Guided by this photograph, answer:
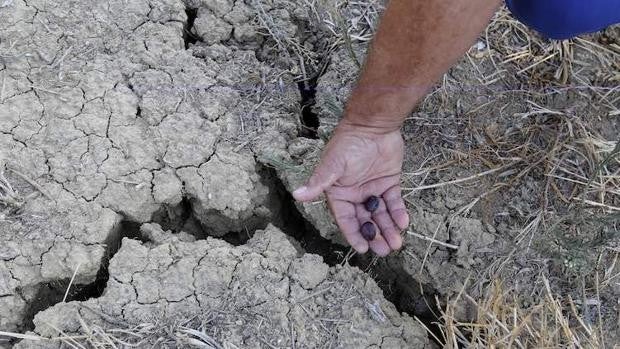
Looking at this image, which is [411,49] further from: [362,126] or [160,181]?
[160,181]

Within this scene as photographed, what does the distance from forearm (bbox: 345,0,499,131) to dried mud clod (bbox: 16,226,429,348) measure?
1.98 ft

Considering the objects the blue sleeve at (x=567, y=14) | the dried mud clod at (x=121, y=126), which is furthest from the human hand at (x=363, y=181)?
the blue sleeve at (x=567, y=14)

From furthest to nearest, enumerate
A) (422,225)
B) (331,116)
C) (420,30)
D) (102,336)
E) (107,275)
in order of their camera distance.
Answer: (331,116)
(422,225)
(107,275)
(102,336)
(420,30)

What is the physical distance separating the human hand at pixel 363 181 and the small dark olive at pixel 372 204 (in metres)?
0.02

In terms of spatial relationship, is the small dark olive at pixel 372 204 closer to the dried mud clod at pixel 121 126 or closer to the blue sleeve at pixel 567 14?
the dried mud clod at pixel 121 126

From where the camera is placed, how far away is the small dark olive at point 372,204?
2725mm

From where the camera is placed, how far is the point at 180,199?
2.77m

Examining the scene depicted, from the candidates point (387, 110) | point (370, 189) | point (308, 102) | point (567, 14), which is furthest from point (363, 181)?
point (567, 14)

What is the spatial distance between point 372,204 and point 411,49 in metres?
0.67

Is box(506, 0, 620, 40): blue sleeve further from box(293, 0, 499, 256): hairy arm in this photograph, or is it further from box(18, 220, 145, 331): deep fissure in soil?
box(18, 220, 145, 331): deep fissure in soil

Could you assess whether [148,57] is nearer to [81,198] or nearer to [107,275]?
[81,198]

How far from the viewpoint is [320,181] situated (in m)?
2.57

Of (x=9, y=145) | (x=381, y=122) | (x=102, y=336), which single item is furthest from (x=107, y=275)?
(x=381, y=122)

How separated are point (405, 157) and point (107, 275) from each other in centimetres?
118
